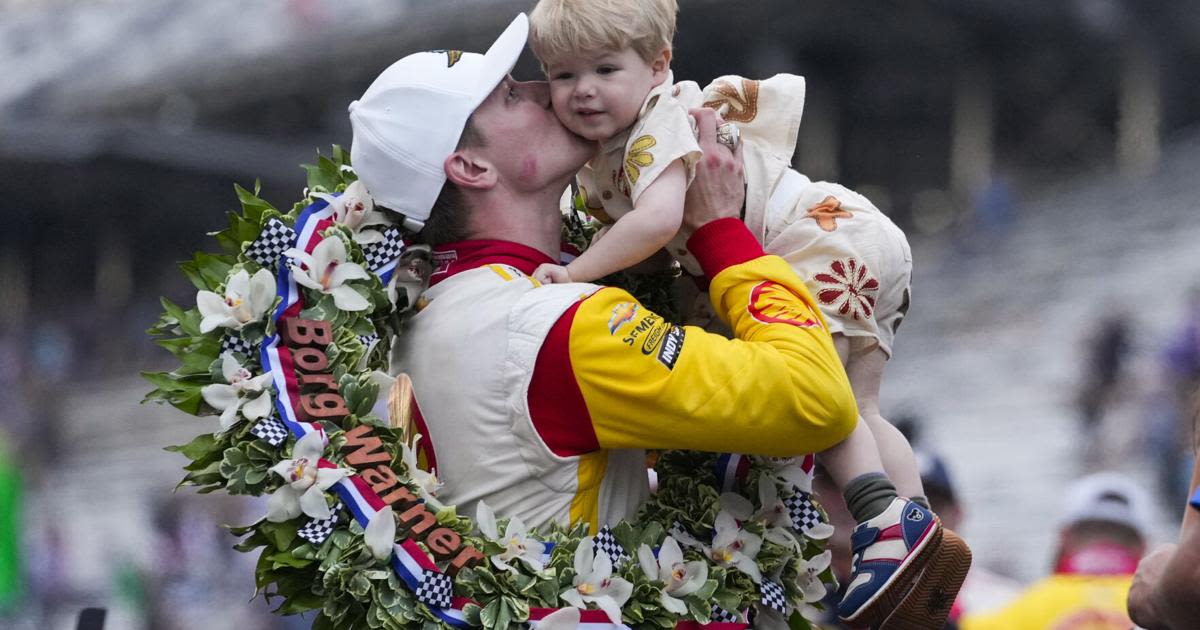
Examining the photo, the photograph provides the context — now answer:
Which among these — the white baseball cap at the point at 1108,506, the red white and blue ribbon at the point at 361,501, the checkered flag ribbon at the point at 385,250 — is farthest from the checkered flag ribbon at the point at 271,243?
the white baseball cap at the point at 1108,506

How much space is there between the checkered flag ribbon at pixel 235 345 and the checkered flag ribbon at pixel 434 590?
0.50 metres

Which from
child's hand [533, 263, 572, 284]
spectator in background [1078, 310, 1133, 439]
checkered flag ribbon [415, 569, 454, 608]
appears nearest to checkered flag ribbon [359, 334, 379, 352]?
child's hand [533, 263, 572, 284]

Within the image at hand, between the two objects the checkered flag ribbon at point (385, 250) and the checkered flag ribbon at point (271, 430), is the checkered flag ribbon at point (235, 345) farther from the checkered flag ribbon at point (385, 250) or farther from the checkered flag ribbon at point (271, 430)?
the checkered flag ribbon at point (385, 250)

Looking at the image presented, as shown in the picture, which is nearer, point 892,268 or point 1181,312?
point 892,268

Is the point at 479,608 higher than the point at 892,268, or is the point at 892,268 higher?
the point at 892,268

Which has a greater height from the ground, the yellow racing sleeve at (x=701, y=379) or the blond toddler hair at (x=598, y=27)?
the blond toddler hair at (x=598, y=27)

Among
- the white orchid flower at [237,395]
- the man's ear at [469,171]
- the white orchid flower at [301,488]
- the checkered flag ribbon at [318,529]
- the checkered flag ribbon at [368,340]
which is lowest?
the checkered flag ribbon at [318,529]

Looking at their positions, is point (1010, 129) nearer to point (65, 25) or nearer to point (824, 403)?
point (65, 25)

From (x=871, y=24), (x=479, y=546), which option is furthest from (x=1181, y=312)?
(x=479, y=546)

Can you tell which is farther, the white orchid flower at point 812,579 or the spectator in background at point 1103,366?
the spectator in background at point 1103,366

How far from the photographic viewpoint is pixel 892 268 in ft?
10.0

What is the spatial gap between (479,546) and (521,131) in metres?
0.78

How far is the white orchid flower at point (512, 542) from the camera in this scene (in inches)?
106

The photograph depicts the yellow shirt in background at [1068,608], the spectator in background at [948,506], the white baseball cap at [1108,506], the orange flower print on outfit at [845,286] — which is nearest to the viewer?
the orange flower print on outfit at [845,286]
